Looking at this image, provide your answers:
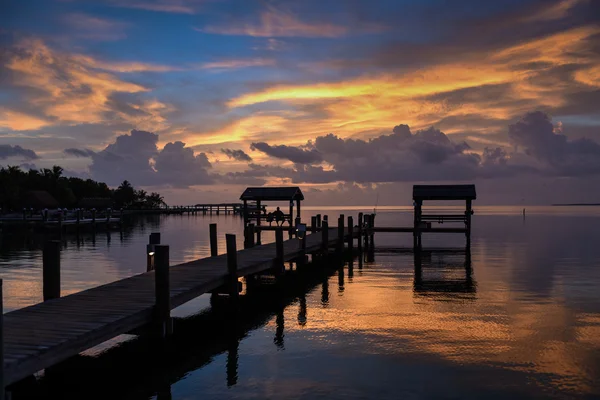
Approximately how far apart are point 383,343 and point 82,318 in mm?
6518

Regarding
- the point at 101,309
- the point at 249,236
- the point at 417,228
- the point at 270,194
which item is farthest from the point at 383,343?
the point at 270,194

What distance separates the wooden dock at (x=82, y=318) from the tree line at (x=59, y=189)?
241ft

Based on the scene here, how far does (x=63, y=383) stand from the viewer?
9.95 meters

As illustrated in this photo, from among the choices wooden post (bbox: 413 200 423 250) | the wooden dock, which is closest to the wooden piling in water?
the wooden dock

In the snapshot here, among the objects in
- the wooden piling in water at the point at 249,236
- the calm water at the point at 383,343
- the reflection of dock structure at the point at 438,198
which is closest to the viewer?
the calm water at the point at 383,343

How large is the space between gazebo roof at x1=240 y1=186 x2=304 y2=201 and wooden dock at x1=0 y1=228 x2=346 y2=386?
31522 mm

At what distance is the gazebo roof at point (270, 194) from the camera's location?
48625 millimetres

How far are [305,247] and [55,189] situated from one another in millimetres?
79929

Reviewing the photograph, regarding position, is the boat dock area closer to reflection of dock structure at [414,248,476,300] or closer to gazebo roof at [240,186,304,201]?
reflection of dock structure at [414,248,476,300]

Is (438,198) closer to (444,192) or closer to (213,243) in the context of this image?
(444,192)

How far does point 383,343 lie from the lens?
12641 millimetres

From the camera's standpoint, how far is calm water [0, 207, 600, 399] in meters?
9.83

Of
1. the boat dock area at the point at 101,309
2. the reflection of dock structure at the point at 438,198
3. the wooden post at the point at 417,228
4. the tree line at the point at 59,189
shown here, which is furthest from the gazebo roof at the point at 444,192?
the tree line at the point at 59,189

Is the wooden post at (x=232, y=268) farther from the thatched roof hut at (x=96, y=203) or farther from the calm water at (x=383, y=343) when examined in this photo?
the thatched roof hut at (x=96, y=203)
